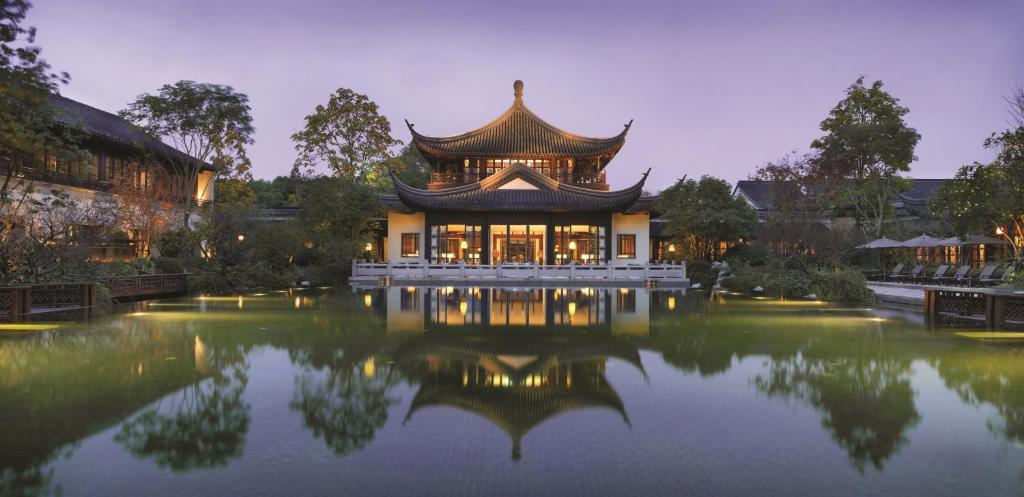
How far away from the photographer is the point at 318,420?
6.02m

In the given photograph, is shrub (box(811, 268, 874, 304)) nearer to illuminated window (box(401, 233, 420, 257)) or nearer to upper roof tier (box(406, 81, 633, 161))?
upper roof tier (box(406, 81, 633, 161))

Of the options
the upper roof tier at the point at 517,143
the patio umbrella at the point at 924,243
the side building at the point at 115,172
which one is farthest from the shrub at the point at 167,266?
the patio umbrella at the point at 924,243

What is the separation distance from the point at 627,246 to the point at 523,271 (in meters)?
8.90

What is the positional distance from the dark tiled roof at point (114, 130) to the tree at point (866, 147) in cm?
3343

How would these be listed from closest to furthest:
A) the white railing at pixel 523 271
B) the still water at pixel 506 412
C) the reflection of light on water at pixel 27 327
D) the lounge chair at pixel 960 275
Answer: the still water at pixel 506 412
the reflection of light on water at pixel 27 327
the lounge chair at pixel 960 275
the white railing at pixel 523 271

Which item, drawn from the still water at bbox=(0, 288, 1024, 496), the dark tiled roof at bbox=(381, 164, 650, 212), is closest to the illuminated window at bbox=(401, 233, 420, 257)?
the dark tiled roof at bbox=(381, 164, 650, 212)

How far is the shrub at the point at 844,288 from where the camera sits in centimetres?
2064

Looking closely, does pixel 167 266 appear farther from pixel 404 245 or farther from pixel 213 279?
pixel 404 245

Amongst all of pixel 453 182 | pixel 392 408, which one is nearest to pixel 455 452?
pixel 392 408

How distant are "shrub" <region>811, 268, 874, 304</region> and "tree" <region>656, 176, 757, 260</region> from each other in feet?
32.6

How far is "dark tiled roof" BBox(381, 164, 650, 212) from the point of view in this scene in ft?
113

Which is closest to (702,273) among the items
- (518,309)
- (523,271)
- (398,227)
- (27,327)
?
(523,271)

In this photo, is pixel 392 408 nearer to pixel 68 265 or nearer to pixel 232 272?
pixel 68 265

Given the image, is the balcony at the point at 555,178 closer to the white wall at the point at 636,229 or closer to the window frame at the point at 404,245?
the white wall at the point at 636,229
